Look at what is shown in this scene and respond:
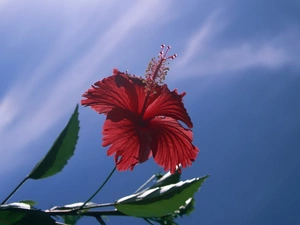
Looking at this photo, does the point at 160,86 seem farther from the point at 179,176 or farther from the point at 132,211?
the point at 132,211

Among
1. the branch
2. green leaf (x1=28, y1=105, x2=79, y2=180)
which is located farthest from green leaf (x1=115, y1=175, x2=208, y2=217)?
green leaf (x1=28, y1=105, x2=79, y2=180)

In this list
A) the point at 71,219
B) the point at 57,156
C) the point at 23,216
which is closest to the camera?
the point at 23,216

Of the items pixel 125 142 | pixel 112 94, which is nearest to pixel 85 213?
pixel 125 142

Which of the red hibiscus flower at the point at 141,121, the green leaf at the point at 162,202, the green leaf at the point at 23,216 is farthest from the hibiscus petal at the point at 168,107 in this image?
the green leaf at the point at 23,216

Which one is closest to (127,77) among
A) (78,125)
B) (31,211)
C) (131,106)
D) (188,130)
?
(131,106)

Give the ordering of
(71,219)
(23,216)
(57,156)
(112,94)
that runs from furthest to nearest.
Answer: (112,94) < (71,219) < (57,156) < (23,216)

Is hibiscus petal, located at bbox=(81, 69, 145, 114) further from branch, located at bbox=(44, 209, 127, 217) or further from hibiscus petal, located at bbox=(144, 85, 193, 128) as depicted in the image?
branch, located at bbox=(44, 209, 127, 217)

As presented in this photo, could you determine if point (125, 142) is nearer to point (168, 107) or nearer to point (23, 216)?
point (168, 107)
